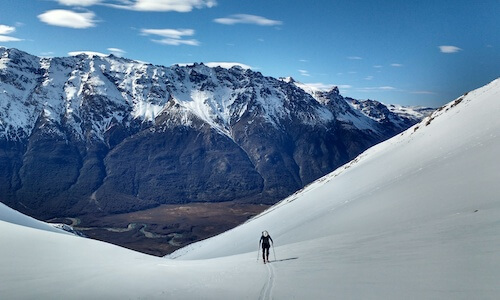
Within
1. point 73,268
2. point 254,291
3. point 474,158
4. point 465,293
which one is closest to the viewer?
point 465,293

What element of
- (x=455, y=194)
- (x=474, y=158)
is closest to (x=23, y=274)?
(x=455, y=194)

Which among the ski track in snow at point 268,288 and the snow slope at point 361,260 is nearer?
the snow slope at point 361,260

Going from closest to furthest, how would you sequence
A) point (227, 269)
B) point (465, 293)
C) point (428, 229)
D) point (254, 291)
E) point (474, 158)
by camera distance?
point (465, 293) → point (254, 291) → point (428, 229) → point (227, 269) → point (474, 158)

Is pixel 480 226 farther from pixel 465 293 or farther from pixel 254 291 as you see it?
pixel 254 291

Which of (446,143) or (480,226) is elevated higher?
(446,143)

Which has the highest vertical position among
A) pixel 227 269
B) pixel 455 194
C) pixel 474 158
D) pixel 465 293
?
pixel 474 158

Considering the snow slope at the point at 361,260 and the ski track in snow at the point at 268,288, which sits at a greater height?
the snow slope at the point at 361,260

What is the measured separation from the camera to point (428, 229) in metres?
18.2

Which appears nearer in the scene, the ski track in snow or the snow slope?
the snow slope

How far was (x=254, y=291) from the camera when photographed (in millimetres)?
15117

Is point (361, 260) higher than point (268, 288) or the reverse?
higher

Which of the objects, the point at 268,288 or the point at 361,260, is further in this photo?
the point at 361,260

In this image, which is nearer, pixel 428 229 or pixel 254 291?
pixel 254 291

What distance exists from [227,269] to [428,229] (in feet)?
35.0
